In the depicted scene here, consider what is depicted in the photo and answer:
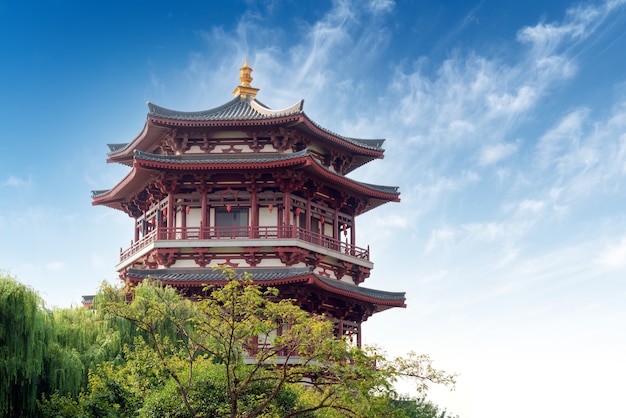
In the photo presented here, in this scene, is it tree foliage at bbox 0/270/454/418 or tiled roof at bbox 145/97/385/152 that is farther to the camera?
tiled roof at bbox 145/97/385/152

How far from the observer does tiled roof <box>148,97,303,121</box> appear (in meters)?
28.8

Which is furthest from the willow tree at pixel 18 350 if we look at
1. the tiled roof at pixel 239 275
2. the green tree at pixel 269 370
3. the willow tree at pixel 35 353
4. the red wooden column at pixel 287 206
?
the red wooden column at pixel 287 206

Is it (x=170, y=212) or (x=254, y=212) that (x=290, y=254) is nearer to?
(x=254, y=212)

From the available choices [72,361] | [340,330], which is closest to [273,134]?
[340,330]

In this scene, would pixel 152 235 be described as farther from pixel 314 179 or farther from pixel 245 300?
pixel 245 300

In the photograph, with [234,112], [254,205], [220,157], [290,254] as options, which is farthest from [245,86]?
[290,254]

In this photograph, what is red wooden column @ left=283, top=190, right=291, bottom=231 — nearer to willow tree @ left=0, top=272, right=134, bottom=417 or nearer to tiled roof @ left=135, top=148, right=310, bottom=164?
tiled roof @ left=135, top=148, right=310, bottom=164

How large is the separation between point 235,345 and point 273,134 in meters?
14.9

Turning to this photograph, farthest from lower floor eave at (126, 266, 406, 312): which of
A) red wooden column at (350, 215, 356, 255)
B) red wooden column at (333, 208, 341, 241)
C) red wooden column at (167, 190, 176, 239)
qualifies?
red wooden column at (333, 208, 341, 241)

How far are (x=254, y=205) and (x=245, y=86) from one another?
23.6 feet

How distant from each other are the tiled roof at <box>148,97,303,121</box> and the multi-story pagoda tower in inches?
2.3

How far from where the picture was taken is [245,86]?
110 feet

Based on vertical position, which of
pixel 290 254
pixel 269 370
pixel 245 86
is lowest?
pixel 269 370

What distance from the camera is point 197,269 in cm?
2759
